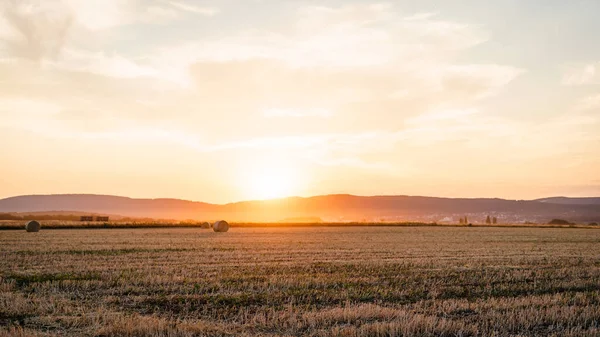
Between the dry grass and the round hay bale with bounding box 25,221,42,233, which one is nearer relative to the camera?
A: the dry grass

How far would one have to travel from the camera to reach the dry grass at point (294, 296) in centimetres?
956

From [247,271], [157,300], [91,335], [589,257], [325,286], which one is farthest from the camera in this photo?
[589,257]

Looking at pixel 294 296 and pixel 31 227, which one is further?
pixel 31 227

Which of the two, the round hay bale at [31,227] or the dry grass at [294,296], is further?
the round hay bale at [31,227]

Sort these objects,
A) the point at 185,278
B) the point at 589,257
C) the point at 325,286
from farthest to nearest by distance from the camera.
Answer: the point at 589,257
the point at 185,278
the point at 325,286

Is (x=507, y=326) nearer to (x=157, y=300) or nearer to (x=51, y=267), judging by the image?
(x=157, y=300)

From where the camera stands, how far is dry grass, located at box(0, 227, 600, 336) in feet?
31.4

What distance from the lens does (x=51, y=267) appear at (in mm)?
17734

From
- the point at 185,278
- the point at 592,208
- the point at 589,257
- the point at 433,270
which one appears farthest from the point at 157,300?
the point at 592,208

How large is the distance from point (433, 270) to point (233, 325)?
9.61 m

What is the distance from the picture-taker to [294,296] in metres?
12.5

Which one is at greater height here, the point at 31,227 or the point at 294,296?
the point at 31,227

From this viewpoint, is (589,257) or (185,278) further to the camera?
(589,257)

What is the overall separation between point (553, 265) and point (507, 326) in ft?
37.8
